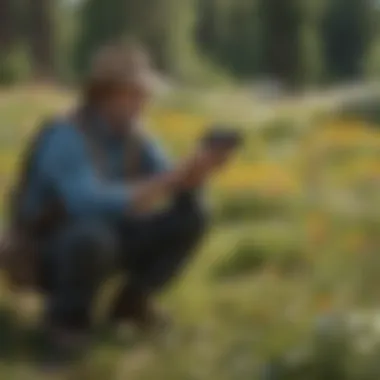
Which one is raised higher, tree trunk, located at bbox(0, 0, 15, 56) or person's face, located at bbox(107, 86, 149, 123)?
tree trunk, located at bbox(0, 0, 15, 56)

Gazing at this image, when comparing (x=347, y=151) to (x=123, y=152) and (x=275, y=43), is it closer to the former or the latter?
(x=275, y=43)

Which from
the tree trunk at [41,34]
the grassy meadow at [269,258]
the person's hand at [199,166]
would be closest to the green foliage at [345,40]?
the grassy meadow at [269,258]

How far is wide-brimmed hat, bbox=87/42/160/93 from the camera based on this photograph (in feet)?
5.20

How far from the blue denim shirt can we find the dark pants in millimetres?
24

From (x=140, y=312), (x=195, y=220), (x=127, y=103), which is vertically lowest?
(x=140, y=312)

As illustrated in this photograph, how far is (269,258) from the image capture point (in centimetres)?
159

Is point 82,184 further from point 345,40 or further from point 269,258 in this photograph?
point 345,40

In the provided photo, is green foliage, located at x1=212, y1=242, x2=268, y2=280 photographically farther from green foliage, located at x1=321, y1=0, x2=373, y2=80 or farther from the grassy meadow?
green foliage, located at x1=321, y1=0, x2=373, y2=80

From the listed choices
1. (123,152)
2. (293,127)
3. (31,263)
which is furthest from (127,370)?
(293,127)

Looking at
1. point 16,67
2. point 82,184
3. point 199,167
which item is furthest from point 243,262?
point 16,67

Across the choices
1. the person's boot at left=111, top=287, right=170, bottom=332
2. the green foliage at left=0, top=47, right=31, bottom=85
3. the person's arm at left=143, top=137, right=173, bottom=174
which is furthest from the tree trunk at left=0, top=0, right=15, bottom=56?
the person's boot at left=111, top=287, right=170, bottom=332

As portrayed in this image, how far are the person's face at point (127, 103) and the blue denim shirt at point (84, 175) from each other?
4cm

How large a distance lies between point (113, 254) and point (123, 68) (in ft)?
0.85

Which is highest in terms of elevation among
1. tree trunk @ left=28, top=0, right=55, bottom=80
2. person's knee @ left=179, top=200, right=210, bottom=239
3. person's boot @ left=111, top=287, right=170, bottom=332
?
tree trunk @ left=28, top=0, right=55, bottom=80
